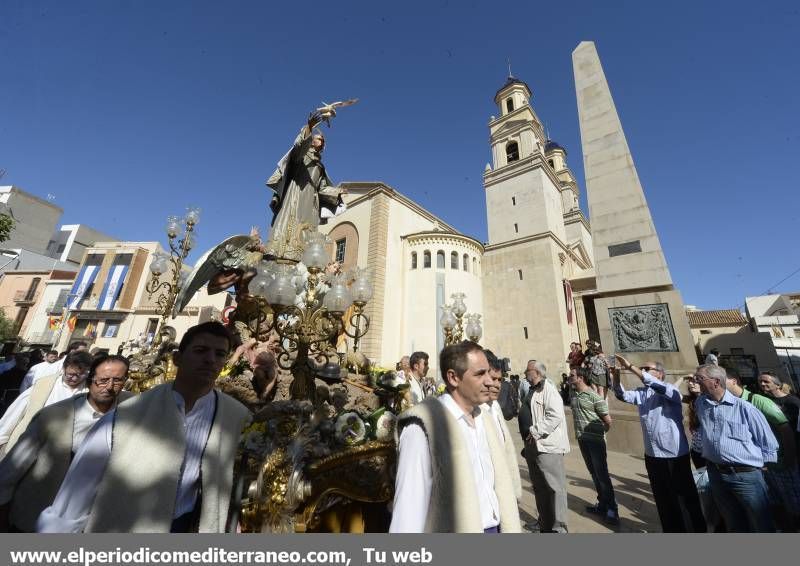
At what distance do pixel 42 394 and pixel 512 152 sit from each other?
29.4 m

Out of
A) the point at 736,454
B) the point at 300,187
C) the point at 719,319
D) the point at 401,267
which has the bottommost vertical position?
the point at 736,454

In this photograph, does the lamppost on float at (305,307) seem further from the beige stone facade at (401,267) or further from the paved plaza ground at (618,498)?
the beige stone facade at (401,267)

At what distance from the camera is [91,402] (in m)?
2.11

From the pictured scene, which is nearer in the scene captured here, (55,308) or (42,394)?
(42,394)

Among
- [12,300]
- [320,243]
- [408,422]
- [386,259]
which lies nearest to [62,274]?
[12,300]

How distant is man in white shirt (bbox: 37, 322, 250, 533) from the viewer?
1.32m

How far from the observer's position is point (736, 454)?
2848 mm

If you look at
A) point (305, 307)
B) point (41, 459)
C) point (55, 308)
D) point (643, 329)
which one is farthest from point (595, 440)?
point (55, 308)

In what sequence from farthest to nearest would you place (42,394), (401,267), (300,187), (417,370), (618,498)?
(401,267) → (300,187) → (417,370) → (618,498) → (42,394)

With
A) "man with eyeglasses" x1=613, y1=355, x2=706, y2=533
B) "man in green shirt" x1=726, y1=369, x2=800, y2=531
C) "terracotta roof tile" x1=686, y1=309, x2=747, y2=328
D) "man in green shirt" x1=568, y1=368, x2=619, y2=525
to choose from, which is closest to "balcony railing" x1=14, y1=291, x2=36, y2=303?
"man in green shirt" x1=568, y1=368, x2=619, y2=525
